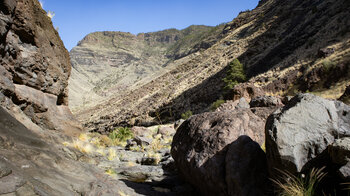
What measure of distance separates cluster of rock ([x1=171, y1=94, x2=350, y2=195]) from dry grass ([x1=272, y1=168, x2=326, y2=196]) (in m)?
0.10

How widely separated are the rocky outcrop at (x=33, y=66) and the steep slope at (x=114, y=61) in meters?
71.0

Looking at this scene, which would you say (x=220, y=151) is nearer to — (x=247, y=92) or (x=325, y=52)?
(x=247, y=92)

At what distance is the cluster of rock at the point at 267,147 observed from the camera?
3.08 meters

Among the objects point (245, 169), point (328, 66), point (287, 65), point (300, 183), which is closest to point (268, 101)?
point (245, 169)

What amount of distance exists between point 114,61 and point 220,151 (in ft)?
537

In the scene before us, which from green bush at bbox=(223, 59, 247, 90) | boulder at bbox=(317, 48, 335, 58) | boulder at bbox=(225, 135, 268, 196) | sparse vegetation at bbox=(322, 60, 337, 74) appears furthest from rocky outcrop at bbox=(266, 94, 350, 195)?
green bush at bbox=(223, 59, 247, 90)

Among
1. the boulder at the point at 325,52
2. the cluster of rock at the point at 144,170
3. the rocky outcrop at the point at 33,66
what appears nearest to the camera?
the cluster of rock at the point at 144,170

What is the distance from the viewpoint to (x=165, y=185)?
545 centimetres

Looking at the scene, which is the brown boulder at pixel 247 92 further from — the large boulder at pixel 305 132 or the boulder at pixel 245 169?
the large boulder at pixel 305 132

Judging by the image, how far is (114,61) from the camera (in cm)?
15925

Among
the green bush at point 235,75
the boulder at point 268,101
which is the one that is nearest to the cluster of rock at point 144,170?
the boulder at point 268,101

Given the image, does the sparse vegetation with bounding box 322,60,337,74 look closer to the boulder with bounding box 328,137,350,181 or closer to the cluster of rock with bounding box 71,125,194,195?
the cluster of rock with bounding box 71,125,194,195

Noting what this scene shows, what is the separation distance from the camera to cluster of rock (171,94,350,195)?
308cm

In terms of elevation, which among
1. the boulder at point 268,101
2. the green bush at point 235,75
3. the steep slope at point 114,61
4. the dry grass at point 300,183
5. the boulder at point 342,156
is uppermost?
the steep slope at point 114,61
